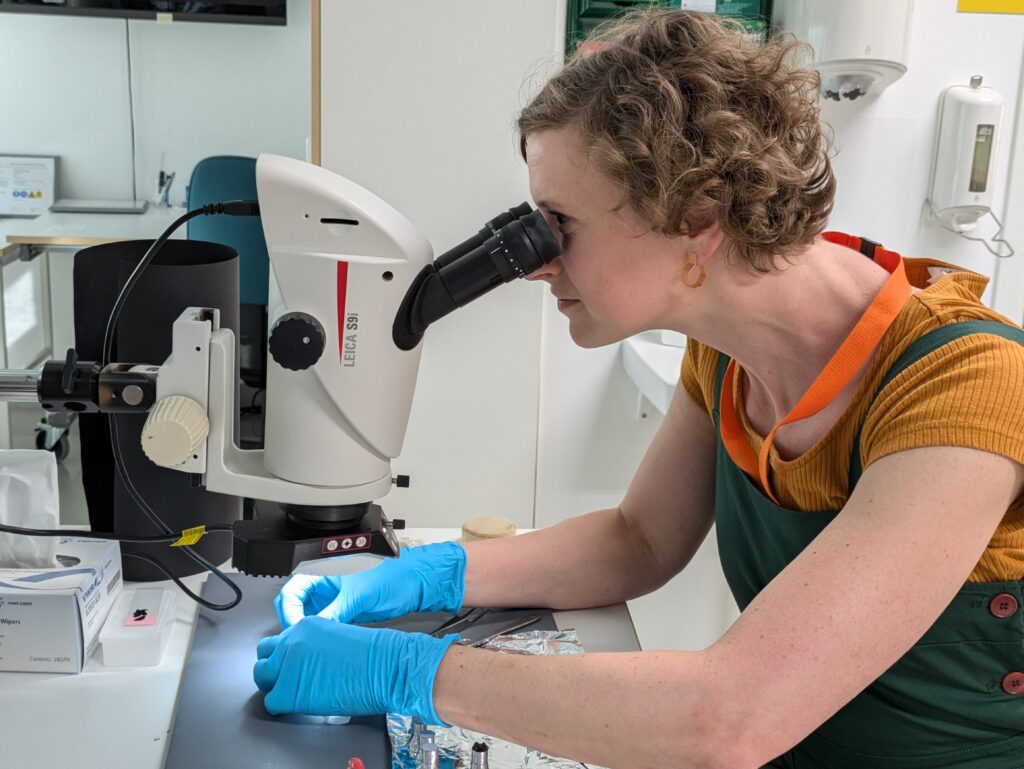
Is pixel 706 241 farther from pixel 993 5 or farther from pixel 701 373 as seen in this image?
pixel 993 5

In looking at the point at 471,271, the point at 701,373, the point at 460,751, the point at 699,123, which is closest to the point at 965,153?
the point at 701,373

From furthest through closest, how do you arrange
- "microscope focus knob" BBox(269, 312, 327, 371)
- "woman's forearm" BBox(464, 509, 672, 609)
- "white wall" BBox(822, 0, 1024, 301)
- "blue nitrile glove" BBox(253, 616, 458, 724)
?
"white wall" BBox(822, 0, 1024, 301), "woman's forearm" BBox(464, 509, 672, 609), "blue nitrile glove" BBox(253, 616, 458, 724), "microscope focus knob" BBox(269, 312, 327, 371)

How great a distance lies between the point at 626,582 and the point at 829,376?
1.27 feet

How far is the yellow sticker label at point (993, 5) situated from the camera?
228 centimetres

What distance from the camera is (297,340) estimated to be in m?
0.88

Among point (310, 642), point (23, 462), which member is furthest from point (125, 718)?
point (23, 462)

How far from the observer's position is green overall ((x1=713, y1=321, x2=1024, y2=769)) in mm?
1021

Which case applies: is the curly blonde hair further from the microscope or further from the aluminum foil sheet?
the aluminum foil sheet

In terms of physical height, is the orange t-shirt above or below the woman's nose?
below

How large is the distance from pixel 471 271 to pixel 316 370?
16 cm

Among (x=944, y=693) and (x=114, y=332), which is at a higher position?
(x=114, y=332)

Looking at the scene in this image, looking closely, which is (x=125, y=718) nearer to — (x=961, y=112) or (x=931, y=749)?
(x=931, y=749)

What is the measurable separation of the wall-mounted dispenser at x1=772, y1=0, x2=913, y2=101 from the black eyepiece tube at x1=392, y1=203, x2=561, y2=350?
1.41 m

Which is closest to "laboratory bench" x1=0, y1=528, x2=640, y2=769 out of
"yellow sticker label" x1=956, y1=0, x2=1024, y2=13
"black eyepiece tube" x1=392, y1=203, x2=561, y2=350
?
"black eyepiece tube" x1=392, y1=203, x2=561, y2=350
